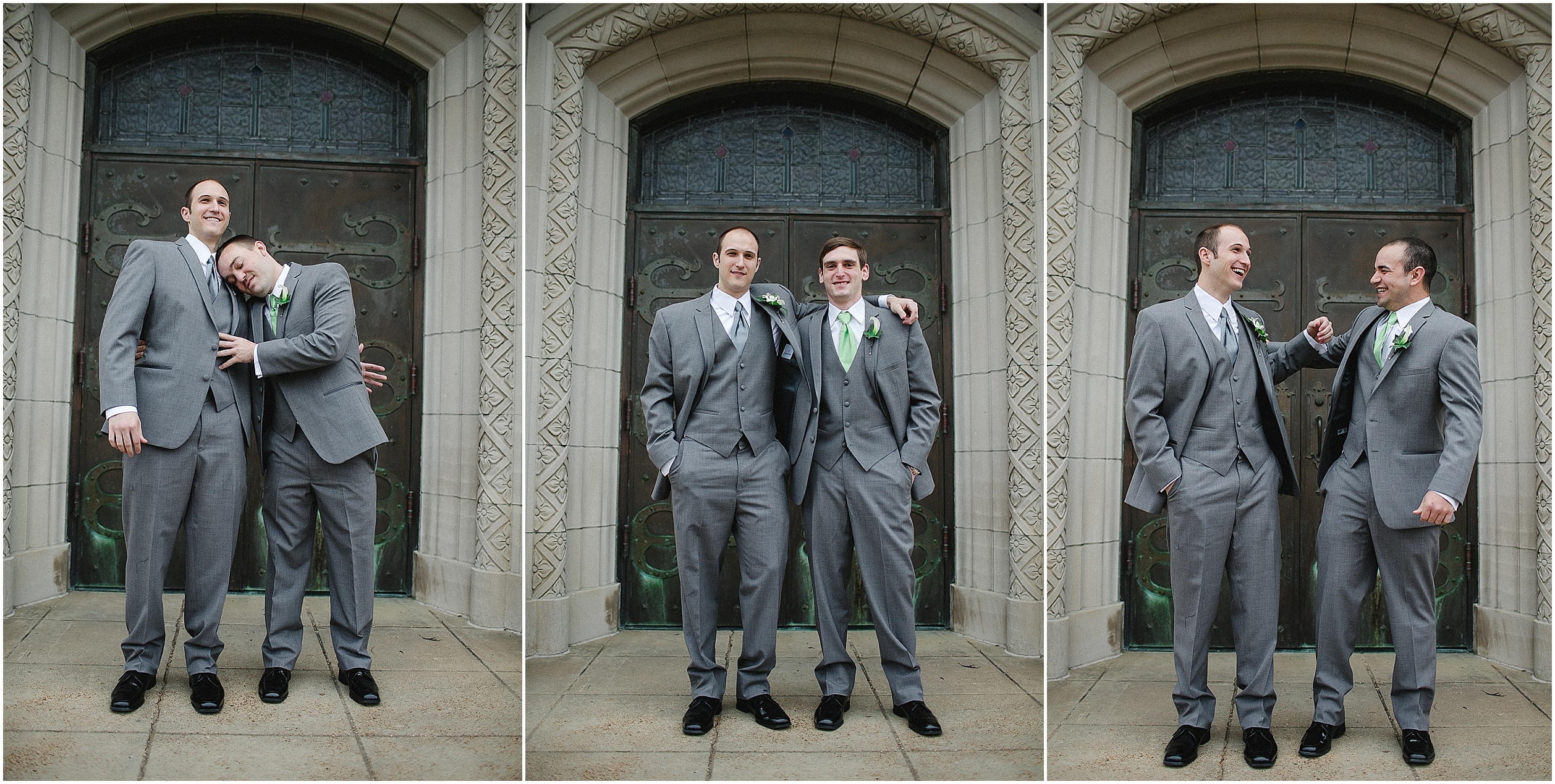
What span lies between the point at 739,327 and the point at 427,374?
2021mm

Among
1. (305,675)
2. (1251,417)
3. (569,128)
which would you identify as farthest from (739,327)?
(305,675)

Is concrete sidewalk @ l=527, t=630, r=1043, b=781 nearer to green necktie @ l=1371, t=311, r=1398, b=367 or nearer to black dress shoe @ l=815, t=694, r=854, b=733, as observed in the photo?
black dress shoe @ l=815, t=694, r=854, b=733

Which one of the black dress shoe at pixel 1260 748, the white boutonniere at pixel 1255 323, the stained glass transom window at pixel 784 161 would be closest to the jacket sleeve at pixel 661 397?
the stained glass transom window at pixel 784 161

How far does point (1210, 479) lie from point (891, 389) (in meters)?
1.15

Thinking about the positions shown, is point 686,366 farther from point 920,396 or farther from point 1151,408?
point 1151,408

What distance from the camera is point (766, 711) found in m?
3.58

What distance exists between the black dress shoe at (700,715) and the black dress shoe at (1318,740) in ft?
6.73

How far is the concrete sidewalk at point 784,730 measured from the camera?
129 inches

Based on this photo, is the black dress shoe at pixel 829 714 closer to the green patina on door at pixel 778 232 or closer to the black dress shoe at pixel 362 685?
the green patina on door at pixel 778 232

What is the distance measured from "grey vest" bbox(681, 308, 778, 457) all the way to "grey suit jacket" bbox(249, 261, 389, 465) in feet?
3.97

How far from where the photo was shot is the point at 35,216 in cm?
461

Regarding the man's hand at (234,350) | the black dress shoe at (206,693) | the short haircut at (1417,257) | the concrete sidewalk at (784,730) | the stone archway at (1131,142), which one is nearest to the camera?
the concrete sidewalk at (784,730)

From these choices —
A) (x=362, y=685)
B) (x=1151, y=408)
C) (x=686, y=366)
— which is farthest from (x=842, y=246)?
(x=362, y=685)

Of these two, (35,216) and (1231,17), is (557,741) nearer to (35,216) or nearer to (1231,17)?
(35,216)
